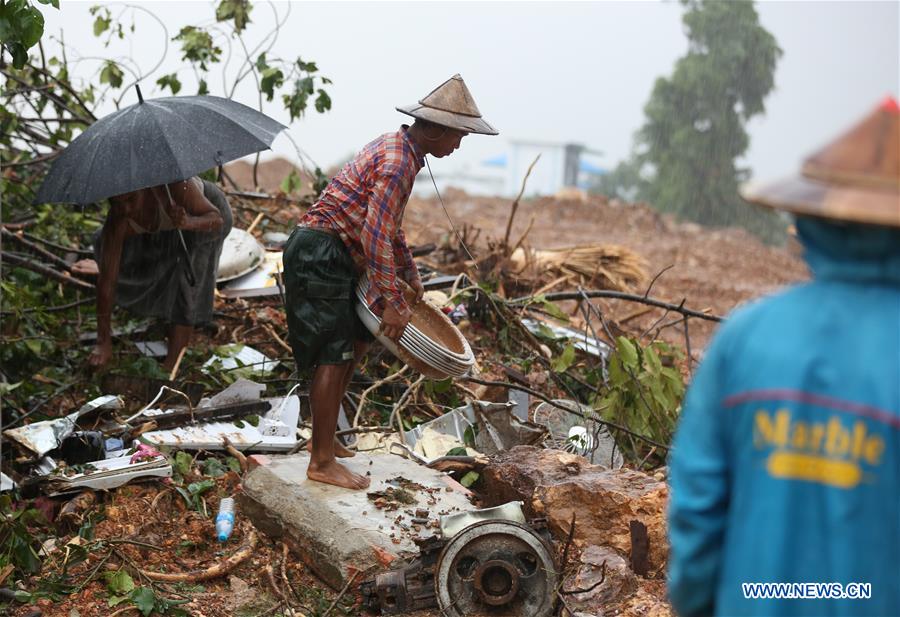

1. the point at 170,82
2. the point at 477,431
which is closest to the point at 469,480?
the point at 477,431

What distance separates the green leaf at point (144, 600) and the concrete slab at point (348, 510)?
2.13ft

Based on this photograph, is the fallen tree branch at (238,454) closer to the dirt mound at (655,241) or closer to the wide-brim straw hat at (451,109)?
the wide-brim straw hat at (451,109)

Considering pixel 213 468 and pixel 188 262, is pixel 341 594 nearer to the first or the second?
pixel 213 468

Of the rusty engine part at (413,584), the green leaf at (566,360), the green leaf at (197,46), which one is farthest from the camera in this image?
the green leaf at (197,46)

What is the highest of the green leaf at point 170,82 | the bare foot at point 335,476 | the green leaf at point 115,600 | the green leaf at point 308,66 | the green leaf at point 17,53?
the green leaf at point 308,66

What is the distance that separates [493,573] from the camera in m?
3.73

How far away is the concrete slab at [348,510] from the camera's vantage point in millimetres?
4164

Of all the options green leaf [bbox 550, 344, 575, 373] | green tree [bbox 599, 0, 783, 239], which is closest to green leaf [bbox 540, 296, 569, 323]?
green leaf [bbox 550, 344, 575, 373]

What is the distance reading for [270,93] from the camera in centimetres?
761

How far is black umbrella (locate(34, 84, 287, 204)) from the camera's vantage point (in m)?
5.35

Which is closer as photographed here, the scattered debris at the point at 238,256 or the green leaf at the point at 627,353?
the green leaf at the point at 627,353

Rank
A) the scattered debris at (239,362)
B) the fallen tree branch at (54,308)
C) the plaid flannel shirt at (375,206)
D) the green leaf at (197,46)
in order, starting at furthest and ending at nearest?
the green leaf at (197,46) < the scattered debris at (239,362) < the fallen tree branch at (54,308) < the plaid flannel shirt at (375,206)

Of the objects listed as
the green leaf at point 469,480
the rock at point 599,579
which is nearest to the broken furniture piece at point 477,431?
the green leaf at point 469,480

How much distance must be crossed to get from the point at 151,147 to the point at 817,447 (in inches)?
172
